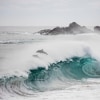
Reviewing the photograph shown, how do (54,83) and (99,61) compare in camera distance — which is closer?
(54,83)

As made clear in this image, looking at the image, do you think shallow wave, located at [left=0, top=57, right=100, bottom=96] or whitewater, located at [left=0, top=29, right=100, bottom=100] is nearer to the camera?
whitewater, located at [left=0, top=29, right=100, bottom=100]

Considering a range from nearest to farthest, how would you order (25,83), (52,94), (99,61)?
(52,94)
(25,83)
(99,61)

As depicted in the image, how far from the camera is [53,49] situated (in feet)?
56.6

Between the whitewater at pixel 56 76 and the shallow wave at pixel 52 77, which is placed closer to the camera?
the whitewater at pixel 56 76

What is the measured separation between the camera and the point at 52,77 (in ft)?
41.9

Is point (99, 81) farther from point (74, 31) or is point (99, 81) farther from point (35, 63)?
point (74, 31)

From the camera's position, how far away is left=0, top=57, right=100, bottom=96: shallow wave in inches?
416

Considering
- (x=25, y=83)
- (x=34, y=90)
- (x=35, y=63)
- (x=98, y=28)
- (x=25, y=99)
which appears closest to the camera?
(x=25, y=99)

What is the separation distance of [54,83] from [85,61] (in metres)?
4.49

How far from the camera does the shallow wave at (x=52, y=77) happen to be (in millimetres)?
10555

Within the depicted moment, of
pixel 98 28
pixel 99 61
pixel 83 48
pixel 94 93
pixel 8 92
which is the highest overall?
pixel 98 28

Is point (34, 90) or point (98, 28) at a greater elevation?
point (98, 28)

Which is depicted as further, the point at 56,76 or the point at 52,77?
the point at 56,76

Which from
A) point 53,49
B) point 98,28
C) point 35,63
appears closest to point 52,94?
point 35,63
